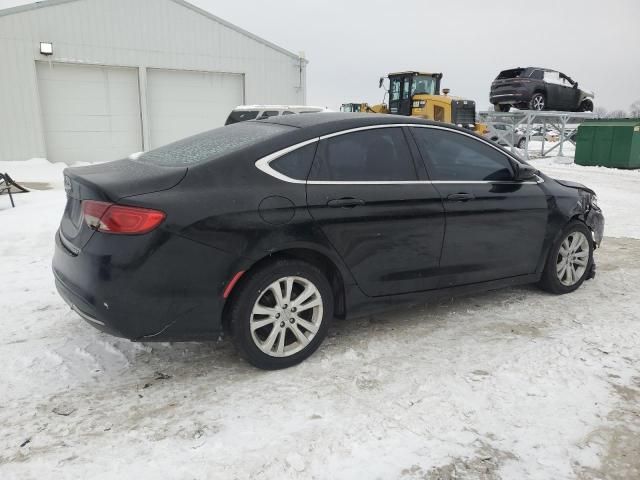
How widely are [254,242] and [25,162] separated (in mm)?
14782

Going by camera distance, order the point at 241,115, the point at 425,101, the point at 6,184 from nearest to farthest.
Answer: the point at 6,184 < the point at 241,115 < the point at 425,101

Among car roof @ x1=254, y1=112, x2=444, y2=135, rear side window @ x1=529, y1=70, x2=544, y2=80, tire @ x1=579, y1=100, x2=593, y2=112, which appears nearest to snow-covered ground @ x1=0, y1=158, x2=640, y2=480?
car roof @ x1=254, y1=112, x2=444, y2=135

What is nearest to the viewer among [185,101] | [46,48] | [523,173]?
[523,173]

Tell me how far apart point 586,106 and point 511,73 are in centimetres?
458

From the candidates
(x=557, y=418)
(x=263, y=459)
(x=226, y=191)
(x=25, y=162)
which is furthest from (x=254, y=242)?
(x=25, y=162)

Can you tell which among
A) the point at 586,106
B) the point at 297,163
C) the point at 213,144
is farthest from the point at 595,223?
the point at 586,106

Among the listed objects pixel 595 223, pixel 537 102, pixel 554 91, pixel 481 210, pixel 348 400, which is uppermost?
pixel 554 91

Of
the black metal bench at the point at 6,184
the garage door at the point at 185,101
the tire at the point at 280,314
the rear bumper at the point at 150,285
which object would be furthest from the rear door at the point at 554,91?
the rear bumper at the point at 150,285

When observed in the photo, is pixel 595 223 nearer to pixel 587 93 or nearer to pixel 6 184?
pixel 6 184

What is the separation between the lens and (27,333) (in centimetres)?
358

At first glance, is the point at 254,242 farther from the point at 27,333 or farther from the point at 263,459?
the point at 27,333

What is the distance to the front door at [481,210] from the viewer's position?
3.72 m

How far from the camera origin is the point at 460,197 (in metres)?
3.74

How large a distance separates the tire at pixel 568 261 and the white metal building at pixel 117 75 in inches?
594
